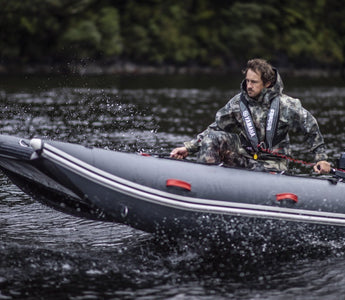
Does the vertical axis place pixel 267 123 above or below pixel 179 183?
above

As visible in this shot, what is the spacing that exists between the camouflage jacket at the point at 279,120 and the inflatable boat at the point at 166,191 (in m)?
0.56

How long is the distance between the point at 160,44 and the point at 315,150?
183 feet

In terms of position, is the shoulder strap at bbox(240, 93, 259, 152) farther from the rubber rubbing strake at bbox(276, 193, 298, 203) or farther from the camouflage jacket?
the rubber rubbing strake at bbox(276, 193, 298, 203)

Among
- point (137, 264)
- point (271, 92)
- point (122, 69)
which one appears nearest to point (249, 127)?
point (271, 92)

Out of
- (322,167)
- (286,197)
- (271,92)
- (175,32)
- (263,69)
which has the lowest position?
(286,197)

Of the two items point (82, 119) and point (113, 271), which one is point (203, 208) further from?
point (82, 119)

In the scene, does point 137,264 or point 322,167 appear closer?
point 137,264

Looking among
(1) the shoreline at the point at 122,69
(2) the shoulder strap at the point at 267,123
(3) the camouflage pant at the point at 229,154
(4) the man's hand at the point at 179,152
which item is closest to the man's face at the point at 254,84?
(2) the shoulder strap at the point at 267,123

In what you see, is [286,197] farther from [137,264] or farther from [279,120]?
[137,264]

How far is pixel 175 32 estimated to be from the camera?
6462cm

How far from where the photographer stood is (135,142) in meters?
12.4

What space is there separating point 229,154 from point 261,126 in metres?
0.49

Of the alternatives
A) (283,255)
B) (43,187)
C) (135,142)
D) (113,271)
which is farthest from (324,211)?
(135,142)

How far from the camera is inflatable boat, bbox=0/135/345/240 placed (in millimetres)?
4930
